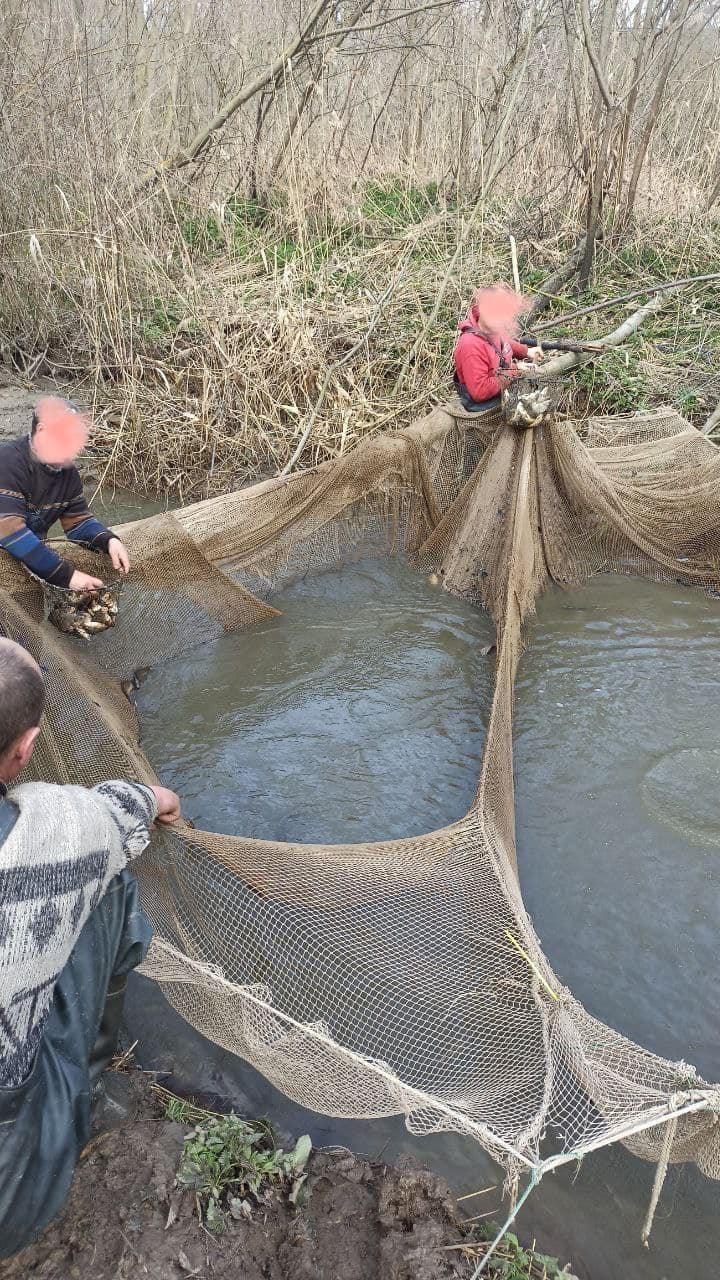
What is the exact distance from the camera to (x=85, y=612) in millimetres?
3213

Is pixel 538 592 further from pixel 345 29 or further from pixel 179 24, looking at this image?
pixel 179 24

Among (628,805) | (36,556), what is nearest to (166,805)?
(36,556)

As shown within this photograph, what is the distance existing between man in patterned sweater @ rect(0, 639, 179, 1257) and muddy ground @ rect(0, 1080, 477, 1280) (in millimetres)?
198

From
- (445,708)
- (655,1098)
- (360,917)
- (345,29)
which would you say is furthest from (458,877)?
(345,29)

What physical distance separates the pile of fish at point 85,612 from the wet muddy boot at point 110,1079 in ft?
5.03

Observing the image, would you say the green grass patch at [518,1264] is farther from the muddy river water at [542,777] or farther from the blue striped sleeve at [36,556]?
the blue striped sleeve at [36,556]

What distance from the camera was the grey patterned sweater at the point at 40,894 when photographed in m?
1.38

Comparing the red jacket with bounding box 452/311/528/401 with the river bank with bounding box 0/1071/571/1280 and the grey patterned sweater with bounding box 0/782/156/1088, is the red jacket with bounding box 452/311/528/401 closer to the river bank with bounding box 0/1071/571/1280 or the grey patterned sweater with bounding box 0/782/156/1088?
the grey patterned sweater with bounding box 0/782/156/1088

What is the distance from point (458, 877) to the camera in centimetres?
221

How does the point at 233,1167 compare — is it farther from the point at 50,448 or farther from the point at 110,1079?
the point at 50,448

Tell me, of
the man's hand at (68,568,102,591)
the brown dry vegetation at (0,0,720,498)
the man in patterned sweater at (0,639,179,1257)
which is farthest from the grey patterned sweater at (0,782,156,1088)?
the brown dry vegetation at (0,0,720,498)

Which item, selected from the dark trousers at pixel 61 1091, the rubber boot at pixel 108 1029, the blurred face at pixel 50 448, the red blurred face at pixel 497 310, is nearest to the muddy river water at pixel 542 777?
the rubber boot at pixel 108 1029

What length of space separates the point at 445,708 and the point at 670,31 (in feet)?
17.4

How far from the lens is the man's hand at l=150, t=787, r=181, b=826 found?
6.36ft
